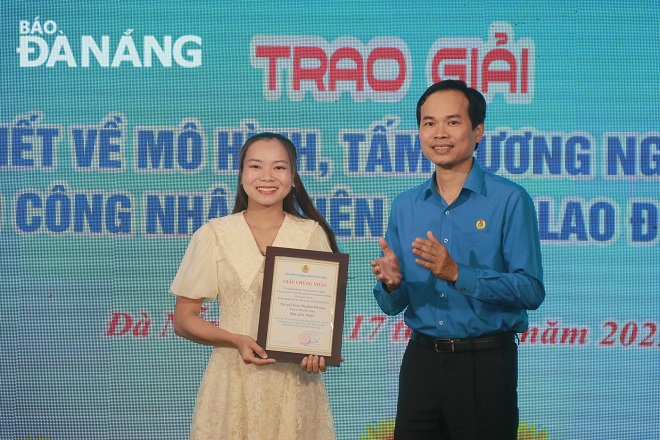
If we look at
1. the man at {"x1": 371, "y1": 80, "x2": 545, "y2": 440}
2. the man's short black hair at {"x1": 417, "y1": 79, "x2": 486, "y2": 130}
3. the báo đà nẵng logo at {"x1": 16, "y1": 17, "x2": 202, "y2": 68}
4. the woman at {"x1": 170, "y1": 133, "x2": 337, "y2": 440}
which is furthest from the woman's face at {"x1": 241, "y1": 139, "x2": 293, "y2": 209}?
the báo đà nẵng logo at {"x1": 16, "y1": 17, "x2": 202, "y2": 68}

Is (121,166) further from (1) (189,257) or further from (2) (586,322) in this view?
(2) (586,322)

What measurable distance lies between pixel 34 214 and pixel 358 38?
179cm

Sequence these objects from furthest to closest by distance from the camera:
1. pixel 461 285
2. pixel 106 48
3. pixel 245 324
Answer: pixel 106 48 < pixel 245 324 < pixel 461 285

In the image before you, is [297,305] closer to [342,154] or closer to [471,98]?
[471,98]

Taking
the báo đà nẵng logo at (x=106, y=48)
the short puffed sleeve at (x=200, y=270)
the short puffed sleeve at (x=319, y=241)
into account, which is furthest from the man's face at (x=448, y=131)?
the báo đà nẵng logo at (x=106, y=48)

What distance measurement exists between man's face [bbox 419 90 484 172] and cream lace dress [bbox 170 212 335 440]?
0.51 meters

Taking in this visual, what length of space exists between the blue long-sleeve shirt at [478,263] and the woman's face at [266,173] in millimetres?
428

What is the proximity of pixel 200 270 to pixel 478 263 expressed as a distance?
0.84m

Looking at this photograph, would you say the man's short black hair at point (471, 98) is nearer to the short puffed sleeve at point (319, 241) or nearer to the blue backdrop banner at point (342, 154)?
the short puffed sleeve at point (319, 241)

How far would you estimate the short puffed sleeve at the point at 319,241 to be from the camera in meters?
2.66

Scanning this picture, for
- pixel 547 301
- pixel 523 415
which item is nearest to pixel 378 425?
pixel 523 415

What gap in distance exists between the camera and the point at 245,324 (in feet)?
8.48

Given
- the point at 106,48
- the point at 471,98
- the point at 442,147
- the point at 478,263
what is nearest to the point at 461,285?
the point at 478,263

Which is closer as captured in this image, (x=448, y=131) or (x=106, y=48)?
(x=448, y=131)
